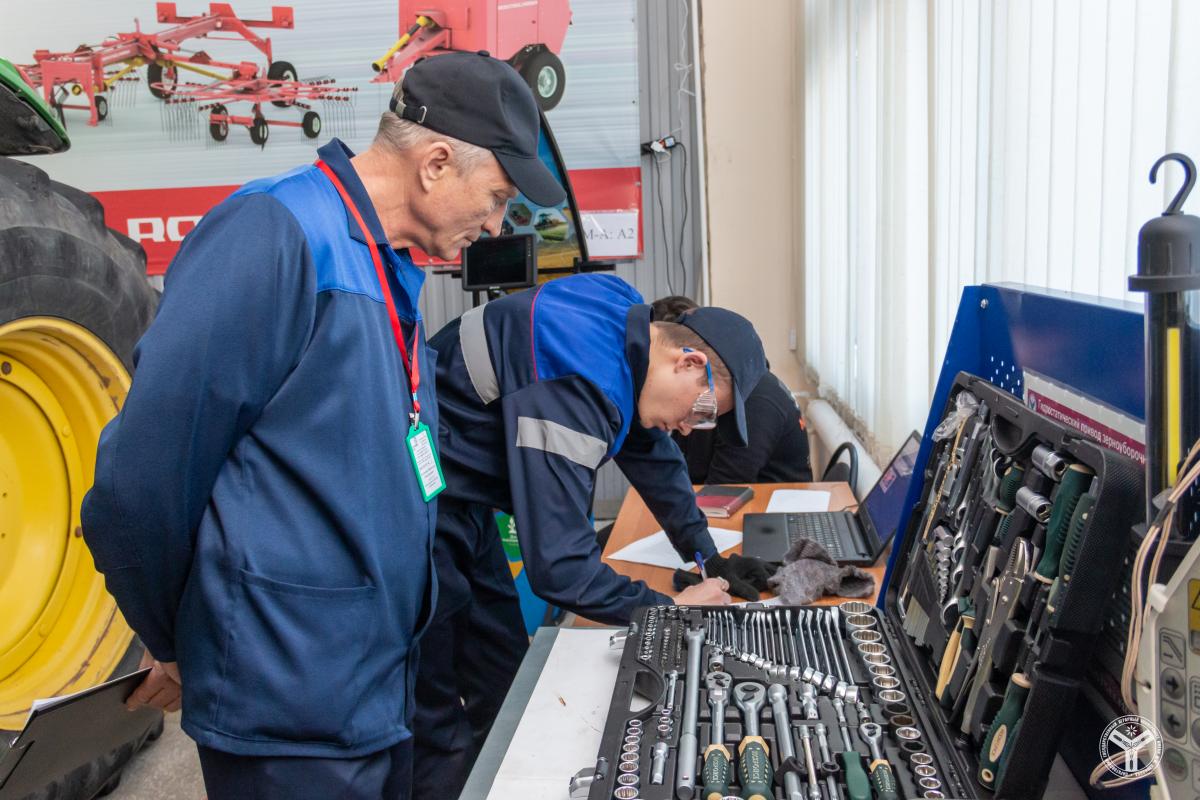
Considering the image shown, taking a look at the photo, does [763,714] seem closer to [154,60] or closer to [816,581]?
[816,581]

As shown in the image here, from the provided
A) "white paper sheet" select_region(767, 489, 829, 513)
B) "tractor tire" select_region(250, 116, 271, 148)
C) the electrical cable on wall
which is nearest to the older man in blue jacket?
the electrical cable on wall

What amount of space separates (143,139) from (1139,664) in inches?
206

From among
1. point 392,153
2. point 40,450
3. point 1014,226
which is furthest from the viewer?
point 40,450

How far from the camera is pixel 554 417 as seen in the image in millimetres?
1705

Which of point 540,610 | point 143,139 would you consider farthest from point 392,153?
point 143,139

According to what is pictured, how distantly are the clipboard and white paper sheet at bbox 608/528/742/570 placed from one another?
1.09 meters

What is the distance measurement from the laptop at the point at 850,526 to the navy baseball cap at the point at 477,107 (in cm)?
107

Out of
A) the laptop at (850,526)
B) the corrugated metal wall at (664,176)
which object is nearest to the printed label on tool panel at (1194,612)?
the laptop at (850,526)

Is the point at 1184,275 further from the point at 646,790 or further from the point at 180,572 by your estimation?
the point at 180,572

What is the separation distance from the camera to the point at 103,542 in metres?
1.15

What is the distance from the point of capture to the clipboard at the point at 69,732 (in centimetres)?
118

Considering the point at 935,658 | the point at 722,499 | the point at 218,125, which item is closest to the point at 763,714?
the point at 935,658

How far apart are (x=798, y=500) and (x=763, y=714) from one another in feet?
5.08

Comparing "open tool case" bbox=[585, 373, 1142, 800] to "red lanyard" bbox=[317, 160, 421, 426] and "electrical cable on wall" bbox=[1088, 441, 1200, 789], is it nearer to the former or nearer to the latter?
"electrical cable on wall" bbox=[1088, 441, 1200, 789]
